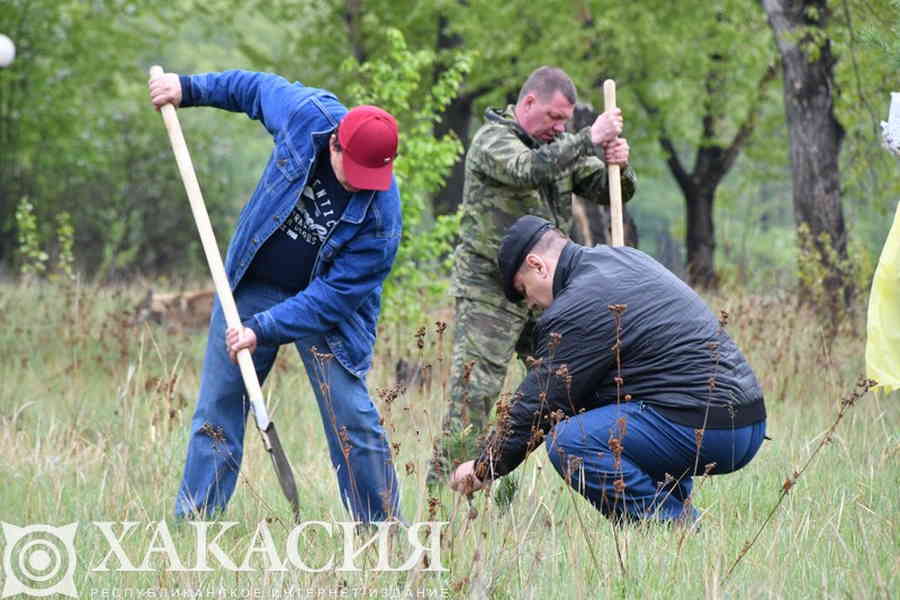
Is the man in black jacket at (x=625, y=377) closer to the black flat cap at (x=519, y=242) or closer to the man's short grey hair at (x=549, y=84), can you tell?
the black flat cap at (x=519, y=242)

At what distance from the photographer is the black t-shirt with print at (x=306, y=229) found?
4.50 meters

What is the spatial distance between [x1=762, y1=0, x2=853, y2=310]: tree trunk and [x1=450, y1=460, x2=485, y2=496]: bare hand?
20.9 ft

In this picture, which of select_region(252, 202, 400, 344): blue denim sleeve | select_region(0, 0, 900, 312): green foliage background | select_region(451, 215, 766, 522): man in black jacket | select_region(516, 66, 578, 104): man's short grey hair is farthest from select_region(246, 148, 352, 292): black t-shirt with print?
select_region(0, 0, 900, 312): green foliage background

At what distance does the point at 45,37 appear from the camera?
17.1m

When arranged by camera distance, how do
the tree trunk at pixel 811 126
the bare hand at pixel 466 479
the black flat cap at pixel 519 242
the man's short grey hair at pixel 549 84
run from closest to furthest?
the bare hand at pixel 466 479, the black flat cap at pixel 519 242, the man's short grey hair at pixel 549 84, the tree trunk at pixel 811 126

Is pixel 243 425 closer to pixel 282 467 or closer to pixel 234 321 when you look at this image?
pixel 282 467

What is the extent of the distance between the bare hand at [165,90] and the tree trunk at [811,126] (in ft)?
20.5

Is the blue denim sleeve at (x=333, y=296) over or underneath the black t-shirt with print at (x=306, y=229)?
underneath

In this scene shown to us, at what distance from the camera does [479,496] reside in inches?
151

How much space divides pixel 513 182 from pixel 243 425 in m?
1.67

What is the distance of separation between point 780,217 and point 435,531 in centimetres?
3920

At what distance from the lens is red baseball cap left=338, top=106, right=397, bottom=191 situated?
4.21 meters

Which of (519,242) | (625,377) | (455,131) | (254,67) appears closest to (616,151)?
(519,242)

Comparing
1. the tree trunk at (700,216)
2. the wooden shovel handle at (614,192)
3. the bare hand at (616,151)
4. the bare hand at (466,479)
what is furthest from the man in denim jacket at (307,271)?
the tree trunk at (700,216)
